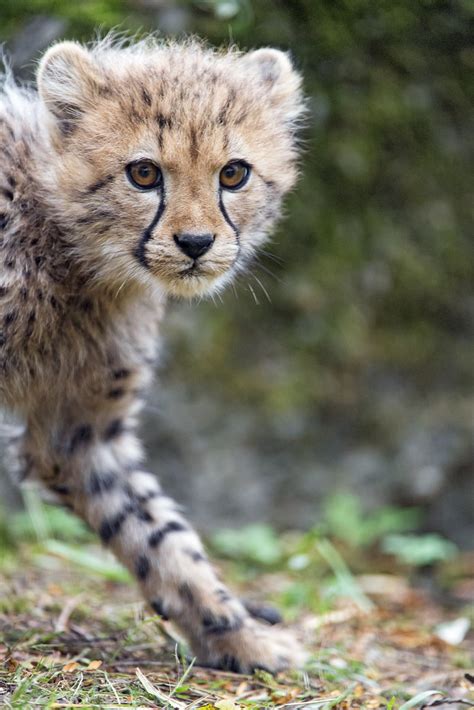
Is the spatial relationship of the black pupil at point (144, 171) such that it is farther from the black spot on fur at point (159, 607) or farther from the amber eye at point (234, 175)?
the black spot on fur at point (159, 607)

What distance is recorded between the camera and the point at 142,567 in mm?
4105

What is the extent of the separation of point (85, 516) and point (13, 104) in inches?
73.6

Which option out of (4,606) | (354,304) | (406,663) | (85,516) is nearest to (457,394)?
(354,304)

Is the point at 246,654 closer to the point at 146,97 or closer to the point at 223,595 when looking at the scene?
the point at 223,595

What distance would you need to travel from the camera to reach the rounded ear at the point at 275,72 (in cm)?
416

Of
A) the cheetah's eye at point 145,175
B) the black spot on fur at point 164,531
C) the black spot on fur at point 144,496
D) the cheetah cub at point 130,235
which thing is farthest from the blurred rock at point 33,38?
the black spot on fur at point 164,531

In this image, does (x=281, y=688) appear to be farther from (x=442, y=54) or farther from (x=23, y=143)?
(x=442, y=54)

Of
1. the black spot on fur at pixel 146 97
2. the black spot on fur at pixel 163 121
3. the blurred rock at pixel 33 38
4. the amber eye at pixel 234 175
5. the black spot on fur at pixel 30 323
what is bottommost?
the black spot on fur at pixel 30 323

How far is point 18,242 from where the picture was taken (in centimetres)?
372

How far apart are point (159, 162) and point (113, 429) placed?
1.41 metres

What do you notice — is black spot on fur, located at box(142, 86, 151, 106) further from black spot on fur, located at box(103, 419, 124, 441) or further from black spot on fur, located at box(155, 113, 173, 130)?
black spot on fur, located at box(103, 419, 124, 441)

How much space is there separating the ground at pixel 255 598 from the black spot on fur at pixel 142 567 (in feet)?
0.64

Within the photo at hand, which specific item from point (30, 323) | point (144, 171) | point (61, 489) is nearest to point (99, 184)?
point (144, 171)

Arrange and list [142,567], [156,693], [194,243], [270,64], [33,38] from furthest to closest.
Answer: [33,38]
[270,64]
[142,567]
[194,243]
[156,693]
